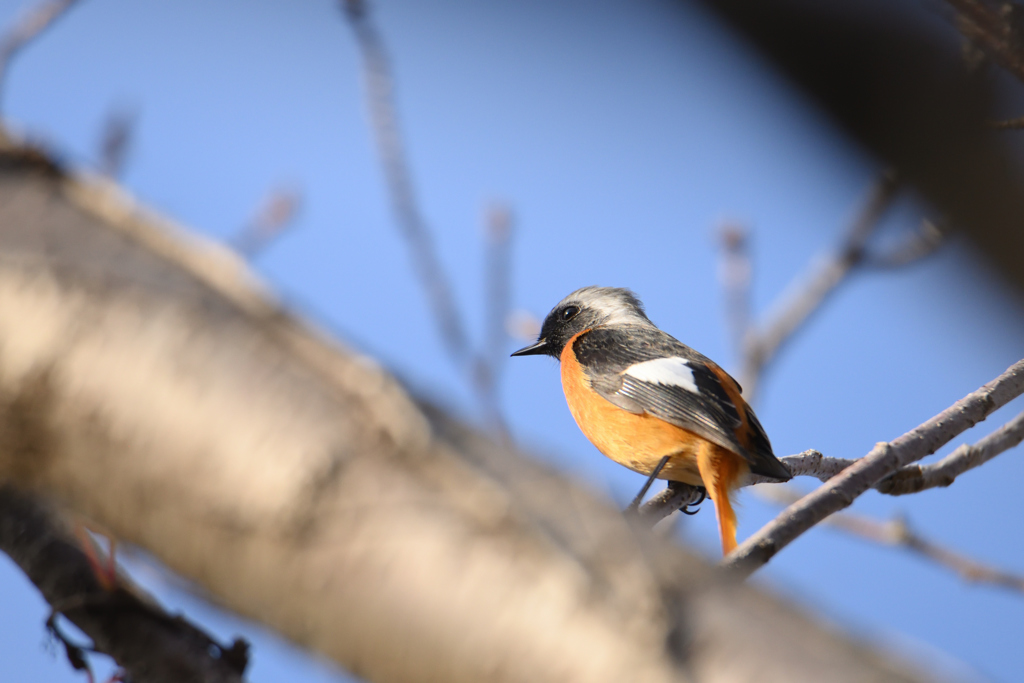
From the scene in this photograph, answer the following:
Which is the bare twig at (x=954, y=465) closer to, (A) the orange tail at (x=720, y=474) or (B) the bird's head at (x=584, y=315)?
(A) the orange tail at (x=720, y=474)

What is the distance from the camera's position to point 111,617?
54.2 inches

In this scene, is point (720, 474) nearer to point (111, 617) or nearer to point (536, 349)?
point (536, 349)

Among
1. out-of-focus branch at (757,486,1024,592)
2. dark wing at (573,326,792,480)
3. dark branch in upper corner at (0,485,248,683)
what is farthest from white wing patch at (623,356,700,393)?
dark branch in upper corner at (0,485,248,683)

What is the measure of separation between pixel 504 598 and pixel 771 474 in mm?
1722

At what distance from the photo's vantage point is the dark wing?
233 cm

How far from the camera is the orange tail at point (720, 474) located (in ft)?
7.64

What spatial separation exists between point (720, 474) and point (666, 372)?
0.45 m

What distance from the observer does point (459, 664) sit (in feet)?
2.11

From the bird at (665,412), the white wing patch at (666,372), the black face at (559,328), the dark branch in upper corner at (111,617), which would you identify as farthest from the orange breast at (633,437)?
the dark branch in upper corner at (111,617)

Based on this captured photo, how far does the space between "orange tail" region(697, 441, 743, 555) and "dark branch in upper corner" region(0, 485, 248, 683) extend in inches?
59.6

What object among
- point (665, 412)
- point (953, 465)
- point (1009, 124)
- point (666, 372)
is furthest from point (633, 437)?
point (1009, 124)

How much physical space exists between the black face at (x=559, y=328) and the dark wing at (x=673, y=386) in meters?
0.40

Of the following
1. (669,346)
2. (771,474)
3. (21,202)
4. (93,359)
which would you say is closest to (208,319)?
(93,359)

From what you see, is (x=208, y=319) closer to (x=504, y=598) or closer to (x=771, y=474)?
(x=504, y=598)
